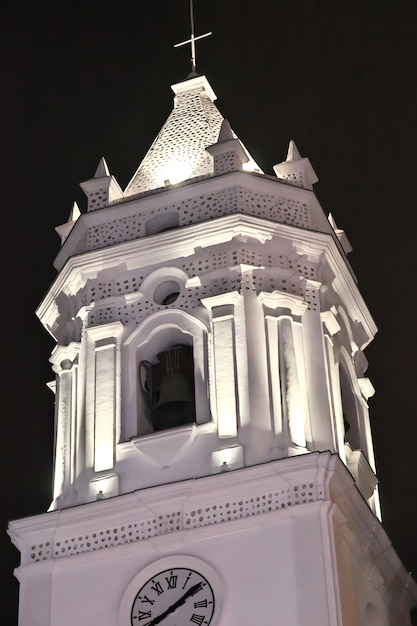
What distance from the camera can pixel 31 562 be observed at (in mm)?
28344

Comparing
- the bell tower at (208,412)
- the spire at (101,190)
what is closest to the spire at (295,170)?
the bell tower at (208,412)

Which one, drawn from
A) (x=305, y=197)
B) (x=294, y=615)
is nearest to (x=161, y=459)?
(x=294, y=615)

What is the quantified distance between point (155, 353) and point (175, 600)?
4.65 meters

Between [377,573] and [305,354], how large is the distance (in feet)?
11.5

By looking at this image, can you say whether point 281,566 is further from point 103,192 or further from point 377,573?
point 103,192

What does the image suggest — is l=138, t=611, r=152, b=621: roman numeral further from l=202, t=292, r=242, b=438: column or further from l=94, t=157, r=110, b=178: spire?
l=94, t=157, r=110, b=178: spire

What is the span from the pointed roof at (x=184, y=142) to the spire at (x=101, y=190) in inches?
11.6

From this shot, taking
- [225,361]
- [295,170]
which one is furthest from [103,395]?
[295,170]

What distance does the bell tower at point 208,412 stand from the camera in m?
27.3

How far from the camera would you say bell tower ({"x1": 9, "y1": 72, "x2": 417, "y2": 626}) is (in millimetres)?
27312

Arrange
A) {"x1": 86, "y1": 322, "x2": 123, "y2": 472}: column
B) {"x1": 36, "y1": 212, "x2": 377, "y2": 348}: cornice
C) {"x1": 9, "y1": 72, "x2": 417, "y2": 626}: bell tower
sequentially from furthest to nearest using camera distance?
{"x1": 36, "y1": 212, "x2": 377, "y2": 348}: cornice → {"x1": 86, "y1": 322, "x2": 123, "y2": 472}: column → {"x1": 9, "y1": 72, "x2": 417, "y2": 626}: bell tower

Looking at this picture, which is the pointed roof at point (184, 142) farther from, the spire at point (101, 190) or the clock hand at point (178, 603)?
the clock hand at point (178, 603)

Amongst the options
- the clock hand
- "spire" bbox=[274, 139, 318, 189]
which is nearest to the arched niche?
the clock hand

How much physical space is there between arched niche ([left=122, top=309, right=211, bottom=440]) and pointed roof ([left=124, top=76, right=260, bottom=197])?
10.1 feet
